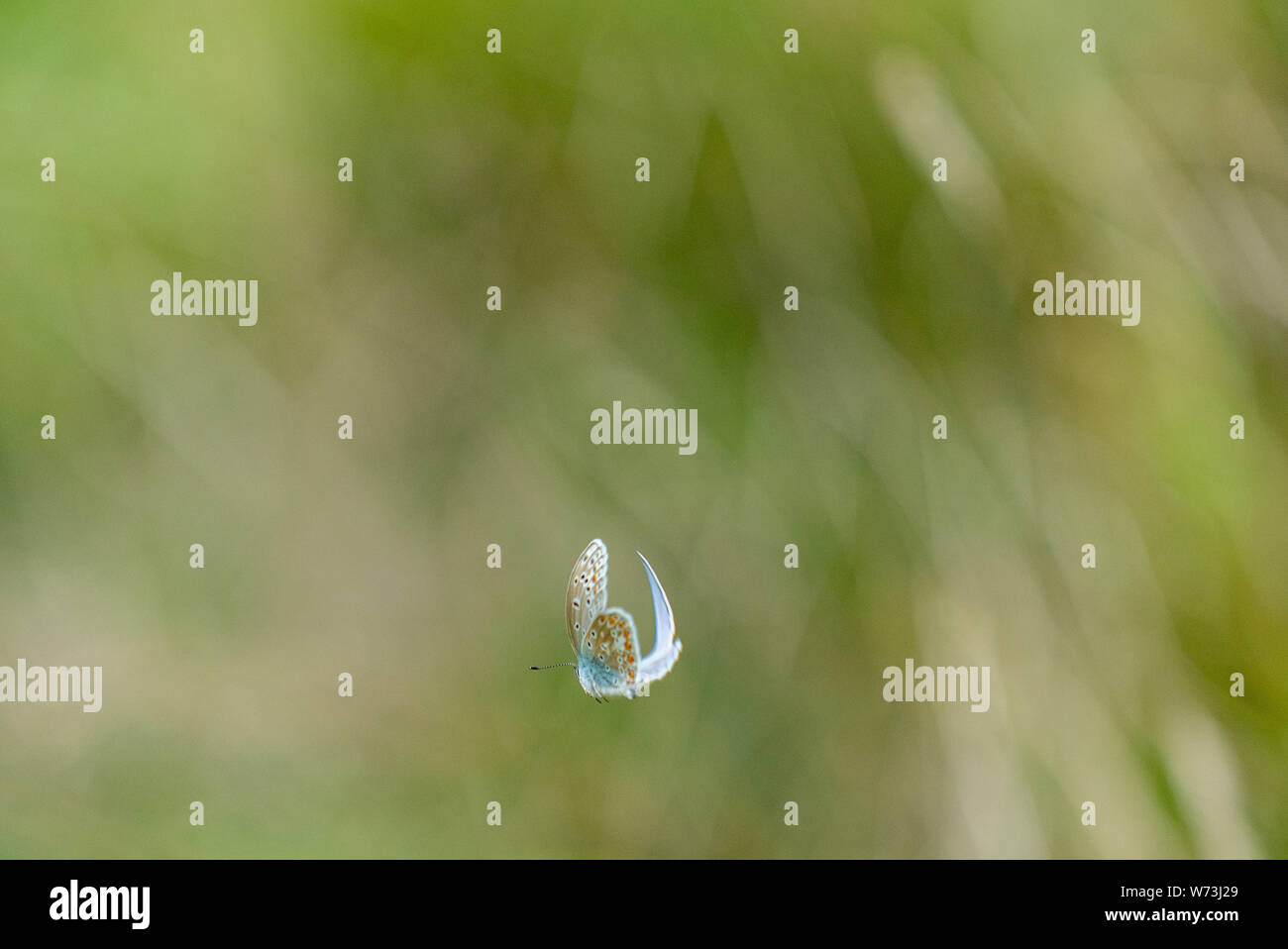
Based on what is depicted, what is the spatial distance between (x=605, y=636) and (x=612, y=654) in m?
0.05

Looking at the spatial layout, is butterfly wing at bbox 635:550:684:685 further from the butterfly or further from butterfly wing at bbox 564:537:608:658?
butterfly wing at bbox 564:537:608:658

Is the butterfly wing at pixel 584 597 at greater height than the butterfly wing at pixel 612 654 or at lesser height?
greater

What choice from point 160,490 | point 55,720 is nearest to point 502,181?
point 160,490

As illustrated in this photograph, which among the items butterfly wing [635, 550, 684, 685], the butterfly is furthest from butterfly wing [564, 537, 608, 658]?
butterfly wing [635, 550, 684, 685]

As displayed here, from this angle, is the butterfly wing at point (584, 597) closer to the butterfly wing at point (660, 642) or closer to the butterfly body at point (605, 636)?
the butterfly body at point (605, 636)

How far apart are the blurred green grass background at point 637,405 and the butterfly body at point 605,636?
4 centimetres

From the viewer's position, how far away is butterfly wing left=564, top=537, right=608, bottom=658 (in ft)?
5.76

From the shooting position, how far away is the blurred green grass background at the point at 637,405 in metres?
1.87

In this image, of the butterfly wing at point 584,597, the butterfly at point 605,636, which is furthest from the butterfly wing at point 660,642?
the butterfly wing at point 584,597

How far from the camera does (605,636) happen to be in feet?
5.74

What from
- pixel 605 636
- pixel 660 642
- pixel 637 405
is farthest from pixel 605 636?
pixel 637 405

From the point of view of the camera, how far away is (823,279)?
191cm
